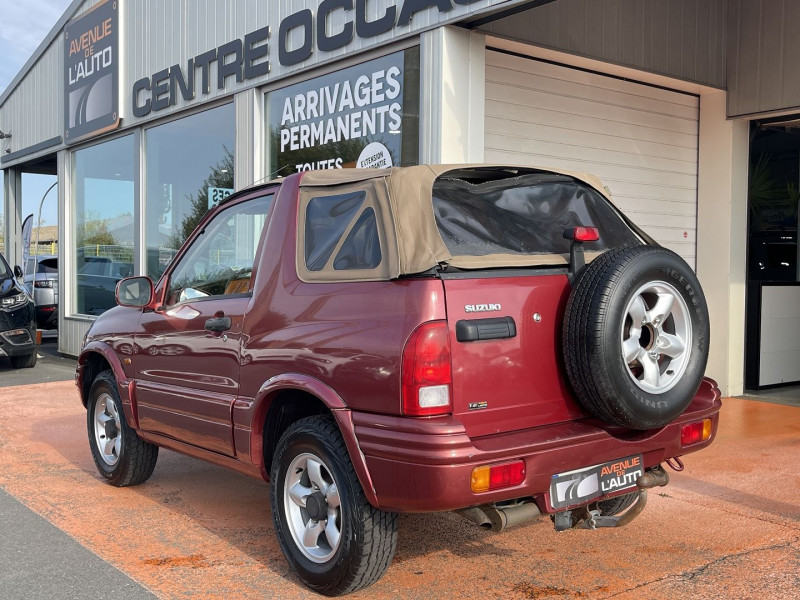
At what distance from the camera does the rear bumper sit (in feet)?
10.8

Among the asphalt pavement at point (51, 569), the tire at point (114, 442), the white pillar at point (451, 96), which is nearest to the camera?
the asphalt pavement at point (51, 569)

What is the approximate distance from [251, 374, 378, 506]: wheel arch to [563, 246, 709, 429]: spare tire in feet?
3.14

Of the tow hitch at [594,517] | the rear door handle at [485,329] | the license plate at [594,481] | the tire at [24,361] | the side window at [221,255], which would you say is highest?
the side window at [221,255]

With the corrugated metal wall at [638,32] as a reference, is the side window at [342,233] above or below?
below

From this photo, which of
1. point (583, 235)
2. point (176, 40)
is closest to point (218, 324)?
point (583, 235)

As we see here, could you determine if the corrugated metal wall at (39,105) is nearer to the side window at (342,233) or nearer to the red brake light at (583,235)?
the side window at (342,233)

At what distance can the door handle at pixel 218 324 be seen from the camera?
175 inches

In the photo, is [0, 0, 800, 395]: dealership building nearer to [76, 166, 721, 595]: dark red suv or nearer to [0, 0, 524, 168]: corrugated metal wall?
[0, 0, 524, 168]: corrugated metal wall

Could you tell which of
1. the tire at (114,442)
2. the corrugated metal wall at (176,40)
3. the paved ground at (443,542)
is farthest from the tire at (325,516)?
the corrugated metal wall at (176,40)

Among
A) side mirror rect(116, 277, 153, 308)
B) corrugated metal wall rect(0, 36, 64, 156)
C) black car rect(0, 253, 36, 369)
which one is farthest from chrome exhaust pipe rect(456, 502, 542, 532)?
corrugated metal wall rect(0, 36, 64, 156)

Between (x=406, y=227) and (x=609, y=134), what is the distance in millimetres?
5790

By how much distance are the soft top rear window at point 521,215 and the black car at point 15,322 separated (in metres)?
9.80

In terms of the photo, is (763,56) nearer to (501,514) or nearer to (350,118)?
(350,118)

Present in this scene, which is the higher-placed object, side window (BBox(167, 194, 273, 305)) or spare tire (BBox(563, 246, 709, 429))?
side window (BBox(167, 194, 273, 305))
